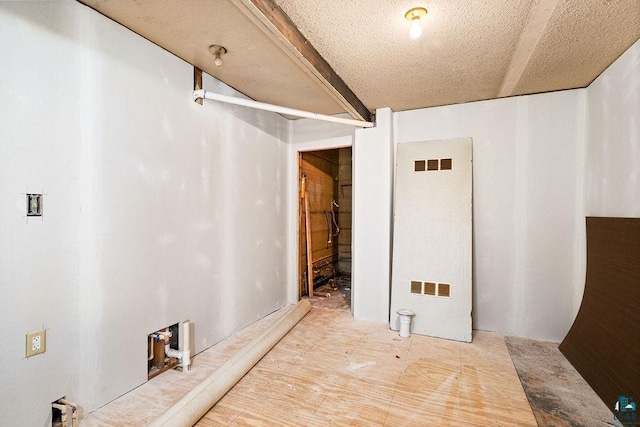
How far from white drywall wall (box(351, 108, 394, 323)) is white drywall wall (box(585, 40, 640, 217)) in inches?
72.5

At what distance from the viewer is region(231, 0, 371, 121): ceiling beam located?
5.32 ft

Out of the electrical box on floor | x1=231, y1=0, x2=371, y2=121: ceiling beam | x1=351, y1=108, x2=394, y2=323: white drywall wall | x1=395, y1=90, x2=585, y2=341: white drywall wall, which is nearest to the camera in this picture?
x1=231, y1=0, x2=371, y2=121: ceiling beam

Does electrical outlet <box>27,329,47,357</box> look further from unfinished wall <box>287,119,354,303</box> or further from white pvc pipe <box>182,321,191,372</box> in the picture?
unfinished wall <box>287,119,354,303</box>

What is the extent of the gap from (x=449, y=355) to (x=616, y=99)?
2.52 m

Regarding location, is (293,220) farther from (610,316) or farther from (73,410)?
(610,316)

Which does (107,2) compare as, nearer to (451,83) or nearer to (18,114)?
(18,114)

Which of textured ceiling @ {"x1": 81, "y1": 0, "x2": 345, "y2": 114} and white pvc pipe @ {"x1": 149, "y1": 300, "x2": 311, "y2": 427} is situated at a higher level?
textured ceiling @ {"x1": 81, "y1": 0, "x2": 345, "y2": 114}

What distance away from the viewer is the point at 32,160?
161cm

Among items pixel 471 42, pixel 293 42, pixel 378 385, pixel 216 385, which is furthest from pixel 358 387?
pixel 471 42

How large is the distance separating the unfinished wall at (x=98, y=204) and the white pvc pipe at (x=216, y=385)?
0.54 m

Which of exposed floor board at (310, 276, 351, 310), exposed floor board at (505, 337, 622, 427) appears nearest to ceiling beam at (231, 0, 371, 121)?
exposed floor board at (310, 276, 351, 310)

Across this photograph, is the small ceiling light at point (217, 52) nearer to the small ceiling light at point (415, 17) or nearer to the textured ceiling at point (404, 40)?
the textured ceiling at point (404, 40)

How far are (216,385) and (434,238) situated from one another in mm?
2477

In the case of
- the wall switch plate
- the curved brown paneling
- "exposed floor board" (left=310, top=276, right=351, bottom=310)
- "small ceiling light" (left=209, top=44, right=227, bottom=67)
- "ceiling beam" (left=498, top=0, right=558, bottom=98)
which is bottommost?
"exposed floor board" (left=310, top=276, right=351, bottom=310)
